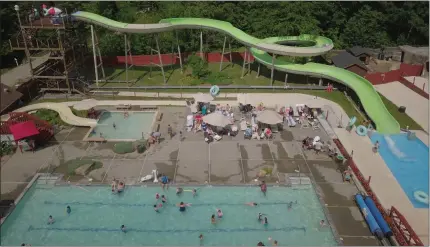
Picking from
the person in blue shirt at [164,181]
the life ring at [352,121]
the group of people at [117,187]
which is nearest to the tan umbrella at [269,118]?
the life ring at [352,121]

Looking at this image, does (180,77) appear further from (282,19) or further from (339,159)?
(339,159)

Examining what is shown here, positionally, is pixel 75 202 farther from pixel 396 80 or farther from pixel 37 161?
pixel 396 80

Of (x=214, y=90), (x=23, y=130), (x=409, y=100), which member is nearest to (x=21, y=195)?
(x=23, y=130)

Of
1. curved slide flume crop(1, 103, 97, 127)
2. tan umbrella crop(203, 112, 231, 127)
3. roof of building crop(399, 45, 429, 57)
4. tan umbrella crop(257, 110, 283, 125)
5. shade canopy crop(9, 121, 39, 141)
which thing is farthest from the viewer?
roof of building crop(399, 45, 429, 57)

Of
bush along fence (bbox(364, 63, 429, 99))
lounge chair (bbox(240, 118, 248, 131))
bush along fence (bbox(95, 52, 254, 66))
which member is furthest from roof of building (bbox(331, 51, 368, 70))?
lounge chair (bbox(240, 118, 248, 131))

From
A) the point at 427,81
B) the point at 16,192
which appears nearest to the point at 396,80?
the point at 427,81

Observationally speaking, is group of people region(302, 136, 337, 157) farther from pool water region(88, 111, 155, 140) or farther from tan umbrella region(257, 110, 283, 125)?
pool water region(88, 111, 155, 140)
